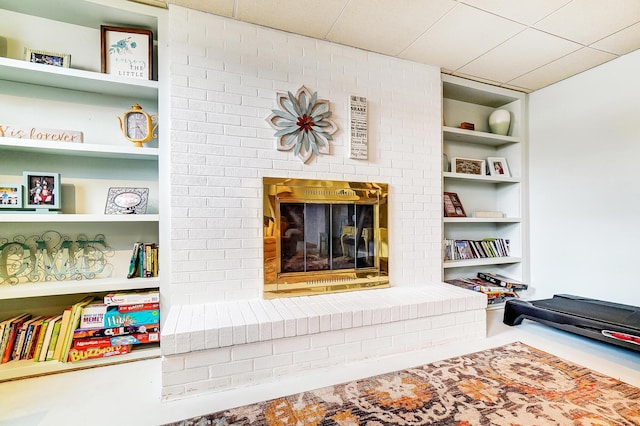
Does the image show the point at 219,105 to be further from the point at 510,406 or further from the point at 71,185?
the point at 510,406

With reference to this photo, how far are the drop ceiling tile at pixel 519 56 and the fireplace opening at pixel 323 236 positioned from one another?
1527 mm

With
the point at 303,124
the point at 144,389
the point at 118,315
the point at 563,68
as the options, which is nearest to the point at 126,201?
the point at 118,315

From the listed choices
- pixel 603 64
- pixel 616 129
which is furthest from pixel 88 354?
pixel 603 64

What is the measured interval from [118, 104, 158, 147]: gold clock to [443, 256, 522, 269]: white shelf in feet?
9.35

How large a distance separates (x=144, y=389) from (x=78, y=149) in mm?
1535

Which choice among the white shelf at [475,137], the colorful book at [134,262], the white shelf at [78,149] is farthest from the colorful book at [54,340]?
the white shelf at [475,137]

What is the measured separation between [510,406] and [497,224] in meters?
2.54

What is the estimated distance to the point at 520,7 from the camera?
1976 millimetres

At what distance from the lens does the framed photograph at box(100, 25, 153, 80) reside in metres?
1.97

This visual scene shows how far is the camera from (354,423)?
53.6 inches

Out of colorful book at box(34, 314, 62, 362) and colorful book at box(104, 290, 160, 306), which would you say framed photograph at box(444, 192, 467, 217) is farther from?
colorful book at box(34, 314, 62, 362)

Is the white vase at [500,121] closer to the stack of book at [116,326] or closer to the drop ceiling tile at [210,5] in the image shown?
the drop ceiling tile at [210,5]

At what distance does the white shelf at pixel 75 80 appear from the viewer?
1755mm

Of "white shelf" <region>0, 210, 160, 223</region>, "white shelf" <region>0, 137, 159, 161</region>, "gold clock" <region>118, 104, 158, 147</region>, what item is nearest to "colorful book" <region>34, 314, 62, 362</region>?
"white shelf" <region>0, 210, 160, 223</region>
